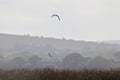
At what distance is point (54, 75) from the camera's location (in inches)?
933

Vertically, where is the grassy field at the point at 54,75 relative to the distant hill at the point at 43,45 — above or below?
below

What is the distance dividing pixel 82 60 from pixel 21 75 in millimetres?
69528

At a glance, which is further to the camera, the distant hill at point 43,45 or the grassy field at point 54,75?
the distant hill at point 43,45

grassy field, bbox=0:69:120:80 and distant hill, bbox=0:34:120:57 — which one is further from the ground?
distant hill, bbox=0:34:120:57

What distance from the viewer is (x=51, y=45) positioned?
16638 cm

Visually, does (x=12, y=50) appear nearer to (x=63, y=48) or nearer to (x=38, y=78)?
(x=63, y=48)

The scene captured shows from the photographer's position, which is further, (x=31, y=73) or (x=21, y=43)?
(x=21, y=43)

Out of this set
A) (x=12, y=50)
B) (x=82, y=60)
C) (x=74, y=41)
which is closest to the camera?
(x=82, y=60)

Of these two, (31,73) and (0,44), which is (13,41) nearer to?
(0,44)

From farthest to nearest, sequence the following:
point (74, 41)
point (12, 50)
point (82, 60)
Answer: point (74, 41)
point (12, 50)
point (82, 60)

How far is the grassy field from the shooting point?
23672 millimetres

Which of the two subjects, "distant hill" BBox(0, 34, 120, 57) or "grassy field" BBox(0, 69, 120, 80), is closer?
"grassy field" BBox(0, 69, 120, 80)

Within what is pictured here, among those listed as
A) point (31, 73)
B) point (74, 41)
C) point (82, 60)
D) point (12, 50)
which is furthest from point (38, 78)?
point (74, 41)

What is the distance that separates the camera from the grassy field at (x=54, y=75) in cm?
2367
